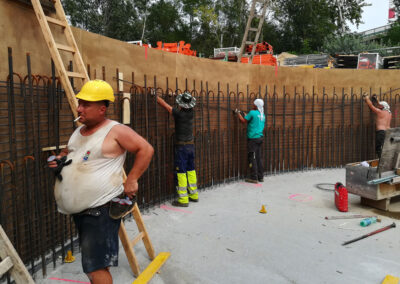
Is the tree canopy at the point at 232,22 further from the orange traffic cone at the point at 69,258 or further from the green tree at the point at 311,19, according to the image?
the orange traffic cone at the point at 69,258

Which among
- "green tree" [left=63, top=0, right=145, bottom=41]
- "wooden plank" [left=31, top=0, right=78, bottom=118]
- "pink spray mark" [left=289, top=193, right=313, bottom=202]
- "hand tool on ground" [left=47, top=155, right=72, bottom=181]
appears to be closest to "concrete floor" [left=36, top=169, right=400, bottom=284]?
"pink spray mark" [left=289, top=193, right=313, bottom=202]

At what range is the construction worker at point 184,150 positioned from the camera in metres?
5.70

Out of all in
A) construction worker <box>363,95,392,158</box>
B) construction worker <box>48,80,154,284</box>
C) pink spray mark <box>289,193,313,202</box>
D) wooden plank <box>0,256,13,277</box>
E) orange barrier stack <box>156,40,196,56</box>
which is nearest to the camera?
wooden plank <box>0,256,13,277</box>

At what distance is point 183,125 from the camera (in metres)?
5.84

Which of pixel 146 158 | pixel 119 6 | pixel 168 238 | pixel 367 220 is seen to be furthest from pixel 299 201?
pixel 119 6

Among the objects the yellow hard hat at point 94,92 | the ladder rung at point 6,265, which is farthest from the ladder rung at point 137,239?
the yellow hard hat at point 94,92

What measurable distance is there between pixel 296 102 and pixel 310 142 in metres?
1.27

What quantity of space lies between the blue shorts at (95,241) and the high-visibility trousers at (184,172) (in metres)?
3.30

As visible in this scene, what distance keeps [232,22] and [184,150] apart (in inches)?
1613

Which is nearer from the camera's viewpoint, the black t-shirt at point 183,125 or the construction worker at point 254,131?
the black t-shirt at point 183,125

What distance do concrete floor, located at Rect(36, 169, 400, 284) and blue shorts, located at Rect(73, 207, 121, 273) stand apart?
0.98 metres

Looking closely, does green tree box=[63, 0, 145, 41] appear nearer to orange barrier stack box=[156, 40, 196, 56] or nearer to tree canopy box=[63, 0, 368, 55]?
tree canopy box=[63, 0, 368, 55]

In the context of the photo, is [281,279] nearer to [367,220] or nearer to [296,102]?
[367,220]

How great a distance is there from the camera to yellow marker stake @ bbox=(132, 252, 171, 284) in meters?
3.20
